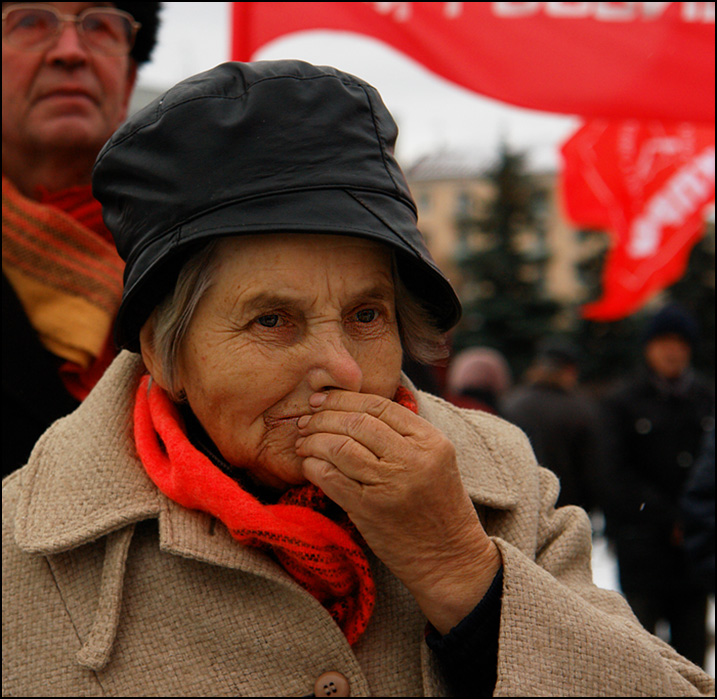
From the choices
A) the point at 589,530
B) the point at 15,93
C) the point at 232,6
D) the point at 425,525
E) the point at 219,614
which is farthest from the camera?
the point at 232,6

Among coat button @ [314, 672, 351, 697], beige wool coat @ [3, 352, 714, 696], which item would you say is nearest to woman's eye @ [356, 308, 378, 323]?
beige wool coat @ [3, 352, 714, 696]

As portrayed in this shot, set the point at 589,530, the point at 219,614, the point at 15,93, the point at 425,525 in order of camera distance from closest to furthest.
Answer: the point at 425,525 < the point at 219,614 < the point at 589,530 < the point at 15,93

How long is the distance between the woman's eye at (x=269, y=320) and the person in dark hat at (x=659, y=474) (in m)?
4.05

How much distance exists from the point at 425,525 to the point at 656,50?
2.81 m

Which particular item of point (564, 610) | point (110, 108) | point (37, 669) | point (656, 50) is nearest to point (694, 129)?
point (656, 50)

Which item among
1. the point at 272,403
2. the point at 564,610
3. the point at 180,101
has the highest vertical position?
the point at 180,101

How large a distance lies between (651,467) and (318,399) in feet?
14.6

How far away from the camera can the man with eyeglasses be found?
7.40 feet

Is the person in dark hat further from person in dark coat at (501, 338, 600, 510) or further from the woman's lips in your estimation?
the woman's lips

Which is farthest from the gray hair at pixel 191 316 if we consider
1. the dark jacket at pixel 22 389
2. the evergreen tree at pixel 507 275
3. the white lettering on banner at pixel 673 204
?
the evergreen tree at pixel 507 275

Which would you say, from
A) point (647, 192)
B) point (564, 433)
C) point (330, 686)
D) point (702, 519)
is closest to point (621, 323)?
point (647, 192)

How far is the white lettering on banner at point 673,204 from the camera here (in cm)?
698

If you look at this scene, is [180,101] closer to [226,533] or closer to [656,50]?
[226,533]

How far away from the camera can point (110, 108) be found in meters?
2.48
